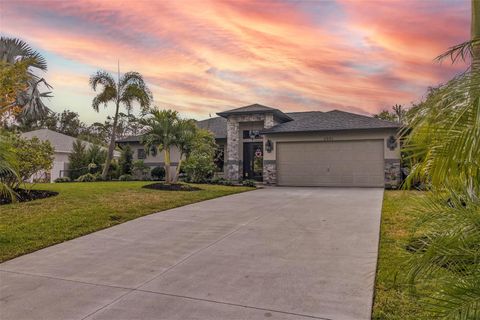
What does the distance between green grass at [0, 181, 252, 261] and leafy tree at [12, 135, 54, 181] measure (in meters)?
1.14

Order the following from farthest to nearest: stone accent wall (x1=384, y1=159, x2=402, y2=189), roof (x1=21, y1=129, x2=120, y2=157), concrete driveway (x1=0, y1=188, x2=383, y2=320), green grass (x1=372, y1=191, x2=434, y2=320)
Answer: roof (x1=21, y1=129, x2=120, y2=157) < stone accent wall (x1=384, y1=159, x2=402, y2=189) < concrete driveway (x1=0, y1=188, x2=383, y2=320) < green grass (x1=372, y1=191, x2=434, y2=320)

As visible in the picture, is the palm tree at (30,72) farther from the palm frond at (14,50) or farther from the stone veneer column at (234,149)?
the stone veneer column at (234,149)

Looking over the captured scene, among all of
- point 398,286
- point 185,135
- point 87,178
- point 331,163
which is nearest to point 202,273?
point 398,286

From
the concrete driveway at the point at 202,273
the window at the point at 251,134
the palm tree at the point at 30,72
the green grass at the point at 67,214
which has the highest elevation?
the palm tree at the point at 30,72

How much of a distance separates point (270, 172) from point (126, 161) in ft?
30.9

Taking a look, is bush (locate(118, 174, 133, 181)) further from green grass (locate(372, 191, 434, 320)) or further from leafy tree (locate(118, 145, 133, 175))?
green grass (locate(372, 191, 434, 320))

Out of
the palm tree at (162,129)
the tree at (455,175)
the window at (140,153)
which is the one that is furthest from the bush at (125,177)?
the tree at (455,175)

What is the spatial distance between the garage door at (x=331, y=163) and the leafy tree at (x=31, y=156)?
10.6 m

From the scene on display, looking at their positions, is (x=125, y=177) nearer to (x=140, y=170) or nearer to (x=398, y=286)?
(x=140, y=170)

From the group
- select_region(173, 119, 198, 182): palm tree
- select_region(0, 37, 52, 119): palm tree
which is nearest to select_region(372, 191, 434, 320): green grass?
select_region(173, 119, 198, 182): palm tree

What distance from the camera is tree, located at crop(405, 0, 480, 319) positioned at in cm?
169

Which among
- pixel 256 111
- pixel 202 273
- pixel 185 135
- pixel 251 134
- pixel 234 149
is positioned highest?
pixel 256 111

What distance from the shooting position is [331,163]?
16.4 meters

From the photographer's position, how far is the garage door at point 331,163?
15656 millimetres
